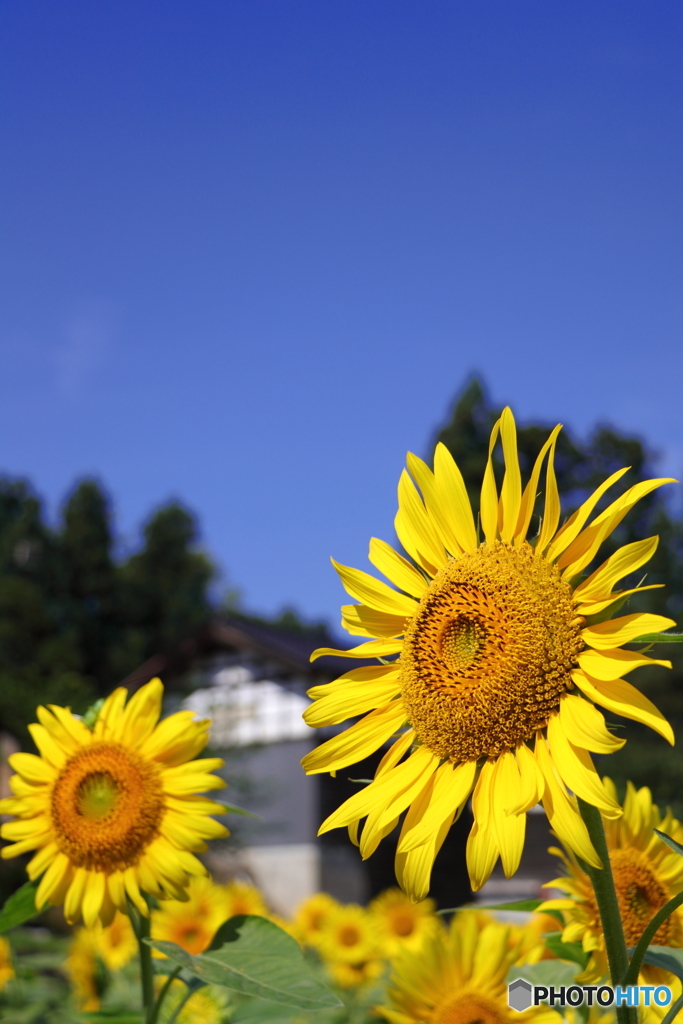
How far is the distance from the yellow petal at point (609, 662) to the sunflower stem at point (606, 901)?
0.14 m

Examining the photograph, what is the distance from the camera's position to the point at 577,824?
1.03 m

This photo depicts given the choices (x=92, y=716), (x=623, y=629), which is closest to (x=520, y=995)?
(x=623, y=629)

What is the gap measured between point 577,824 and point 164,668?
763 inches

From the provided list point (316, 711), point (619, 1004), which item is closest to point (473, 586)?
point (316, 711)

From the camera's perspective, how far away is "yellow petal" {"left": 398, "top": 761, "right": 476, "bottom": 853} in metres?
1.15

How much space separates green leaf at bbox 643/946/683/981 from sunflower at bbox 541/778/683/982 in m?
0.24

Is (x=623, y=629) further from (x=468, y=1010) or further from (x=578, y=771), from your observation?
(x=468, y=1010)

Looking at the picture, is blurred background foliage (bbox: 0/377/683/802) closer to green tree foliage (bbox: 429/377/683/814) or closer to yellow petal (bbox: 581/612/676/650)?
green tree foliage (bbox: 429/377/683/814)

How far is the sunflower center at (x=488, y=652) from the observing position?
1.17 meters

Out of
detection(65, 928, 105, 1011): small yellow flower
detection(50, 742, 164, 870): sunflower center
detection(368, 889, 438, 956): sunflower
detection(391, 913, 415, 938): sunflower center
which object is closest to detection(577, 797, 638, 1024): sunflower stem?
detection(50, 742, 164, 870): sunflower center

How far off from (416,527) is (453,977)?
103cm

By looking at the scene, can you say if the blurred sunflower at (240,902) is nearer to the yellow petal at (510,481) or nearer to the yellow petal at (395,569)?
the yellow petal at (395,569)

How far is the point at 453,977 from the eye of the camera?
73.7 inches

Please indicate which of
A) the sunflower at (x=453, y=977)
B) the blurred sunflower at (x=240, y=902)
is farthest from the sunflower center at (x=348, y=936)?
the sunflower at (x=453, y=977)
